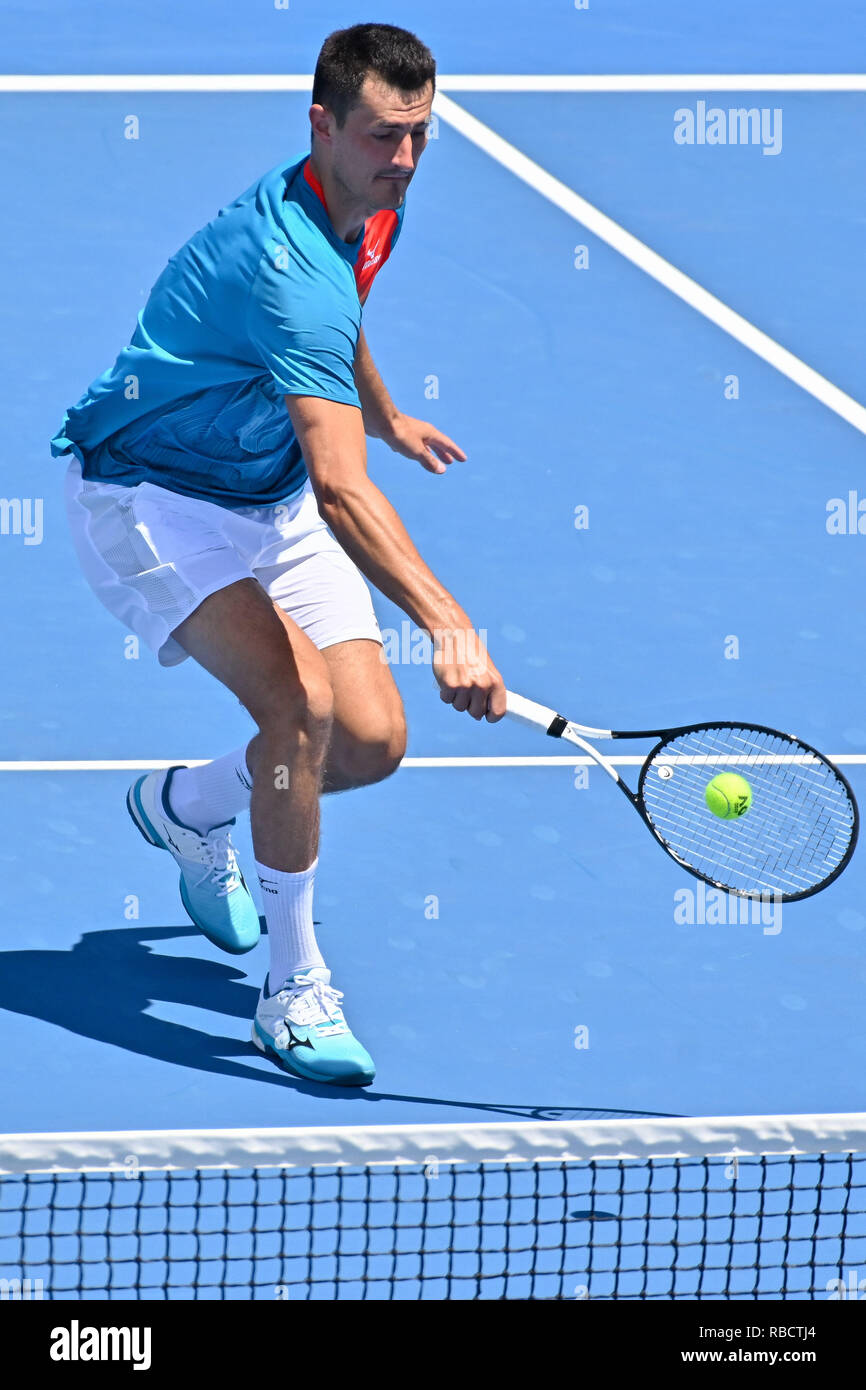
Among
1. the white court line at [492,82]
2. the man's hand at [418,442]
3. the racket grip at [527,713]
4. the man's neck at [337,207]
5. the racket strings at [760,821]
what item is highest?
the white court line at [492,82]

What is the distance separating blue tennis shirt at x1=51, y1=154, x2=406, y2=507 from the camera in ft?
15.2

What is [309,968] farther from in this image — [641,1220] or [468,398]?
[468,398]

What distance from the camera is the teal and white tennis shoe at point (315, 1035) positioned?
16.4ft

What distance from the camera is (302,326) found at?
461cm

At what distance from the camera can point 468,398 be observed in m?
8.73

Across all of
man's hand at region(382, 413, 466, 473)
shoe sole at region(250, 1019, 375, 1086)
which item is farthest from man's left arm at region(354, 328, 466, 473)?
shoe sole at region(250, 1019, 375, 1086)

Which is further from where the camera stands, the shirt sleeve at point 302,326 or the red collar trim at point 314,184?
the red collar trim at point 314,184

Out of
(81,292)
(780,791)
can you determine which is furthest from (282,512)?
(81,292)

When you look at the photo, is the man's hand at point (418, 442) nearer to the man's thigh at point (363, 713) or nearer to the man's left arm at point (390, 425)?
the man's left arm at point (390, 425)

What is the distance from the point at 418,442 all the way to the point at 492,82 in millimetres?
6259

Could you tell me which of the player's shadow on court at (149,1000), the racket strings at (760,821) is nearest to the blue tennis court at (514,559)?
the player's shadow on court at (149,1000)

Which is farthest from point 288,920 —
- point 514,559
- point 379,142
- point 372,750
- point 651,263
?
point 651,263

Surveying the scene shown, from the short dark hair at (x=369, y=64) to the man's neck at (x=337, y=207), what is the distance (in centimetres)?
16
